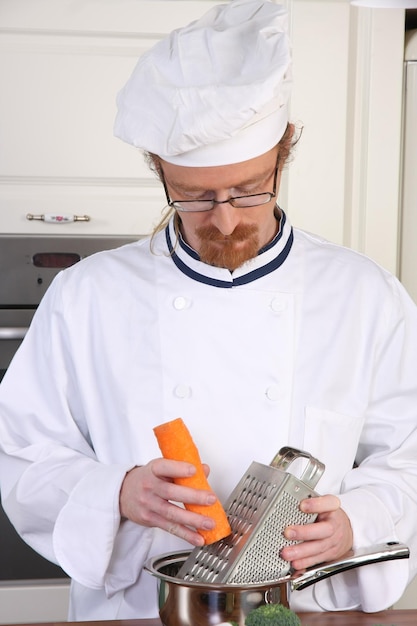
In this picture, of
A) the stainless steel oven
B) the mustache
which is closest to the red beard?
the mustache

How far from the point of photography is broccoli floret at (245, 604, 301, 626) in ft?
2.50

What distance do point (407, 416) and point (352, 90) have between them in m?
1.06

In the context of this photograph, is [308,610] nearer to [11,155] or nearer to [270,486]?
[270,486]

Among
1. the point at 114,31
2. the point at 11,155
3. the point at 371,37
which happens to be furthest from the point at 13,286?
the point at 371,37

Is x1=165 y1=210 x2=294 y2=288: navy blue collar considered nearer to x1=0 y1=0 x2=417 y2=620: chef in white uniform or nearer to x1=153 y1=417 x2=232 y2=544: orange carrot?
x1=0 y1=0 x2=417 y2=620: chef in white uniform

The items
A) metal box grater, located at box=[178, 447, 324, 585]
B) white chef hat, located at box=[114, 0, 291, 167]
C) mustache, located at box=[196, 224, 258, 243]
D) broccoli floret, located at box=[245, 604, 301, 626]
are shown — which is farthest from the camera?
mustache, located at box=[196, 224, 258, 243]

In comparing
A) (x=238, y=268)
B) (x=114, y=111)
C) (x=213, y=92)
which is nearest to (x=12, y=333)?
(x=114, y=111)

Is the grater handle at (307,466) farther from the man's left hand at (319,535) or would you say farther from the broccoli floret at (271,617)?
the broccoli floret at (271,617)

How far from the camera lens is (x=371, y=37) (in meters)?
2.00

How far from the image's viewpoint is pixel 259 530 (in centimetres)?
90

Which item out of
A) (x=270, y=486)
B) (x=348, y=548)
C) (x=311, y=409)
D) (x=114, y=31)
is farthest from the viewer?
(x=114, y=31)

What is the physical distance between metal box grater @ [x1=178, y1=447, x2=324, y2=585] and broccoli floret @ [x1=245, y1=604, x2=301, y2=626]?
0.26ft

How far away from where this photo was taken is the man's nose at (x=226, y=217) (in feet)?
3.59

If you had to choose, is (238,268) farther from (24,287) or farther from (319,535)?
(24,287)
